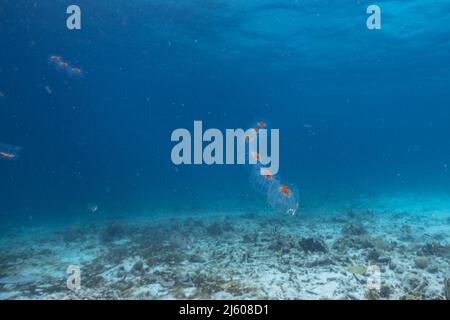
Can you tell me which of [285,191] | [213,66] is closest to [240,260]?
[285,191]

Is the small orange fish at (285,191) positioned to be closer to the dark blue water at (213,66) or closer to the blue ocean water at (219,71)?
→ the blue ocean water at (219,71)

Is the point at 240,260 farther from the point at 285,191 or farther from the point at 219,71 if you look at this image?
the point at 219,71

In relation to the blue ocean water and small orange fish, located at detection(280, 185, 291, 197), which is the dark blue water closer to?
the blue ocean water

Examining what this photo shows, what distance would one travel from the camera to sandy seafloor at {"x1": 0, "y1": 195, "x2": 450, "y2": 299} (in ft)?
23.0

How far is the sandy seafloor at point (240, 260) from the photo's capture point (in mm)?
7016

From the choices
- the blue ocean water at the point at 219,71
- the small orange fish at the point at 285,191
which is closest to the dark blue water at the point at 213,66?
the blue ocean water at the point at 219,71

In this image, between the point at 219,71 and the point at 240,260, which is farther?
the point at 219,71

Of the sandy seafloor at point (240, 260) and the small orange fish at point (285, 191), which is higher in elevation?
the small orange fish at point (285, 191)

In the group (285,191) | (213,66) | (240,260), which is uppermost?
(213,66)

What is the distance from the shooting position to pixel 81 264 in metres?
9.47

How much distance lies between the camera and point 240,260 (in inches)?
350

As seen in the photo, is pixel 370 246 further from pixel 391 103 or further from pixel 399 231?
pixel 391 103

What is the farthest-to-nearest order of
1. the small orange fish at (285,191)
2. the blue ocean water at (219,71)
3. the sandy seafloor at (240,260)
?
the blue ocean water at (219,71), the sandy seafloor at (240,260), the small orange fish at (285,191)
